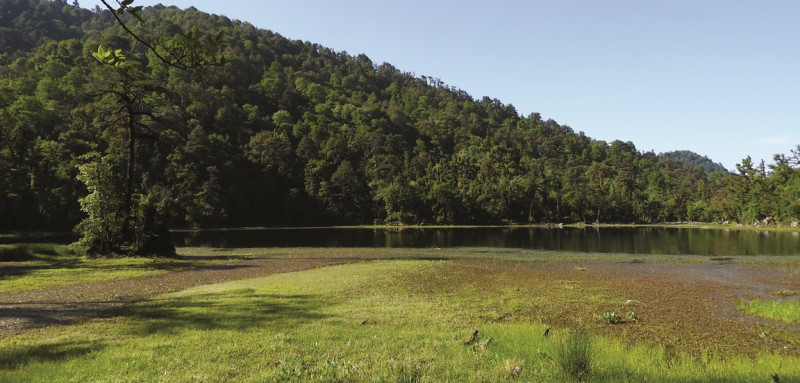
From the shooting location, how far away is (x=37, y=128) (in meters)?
101

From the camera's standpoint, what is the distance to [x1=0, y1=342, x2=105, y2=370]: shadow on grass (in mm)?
8250

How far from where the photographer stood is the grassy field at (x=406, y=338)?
719cm

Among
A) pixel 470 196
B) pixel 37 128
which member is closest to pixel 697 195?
pixel 470 196

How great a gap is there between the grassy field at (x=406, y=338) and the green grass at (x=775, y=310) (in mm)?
549

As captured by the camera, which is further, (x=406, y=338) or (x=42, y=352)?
(x=406, y=338)

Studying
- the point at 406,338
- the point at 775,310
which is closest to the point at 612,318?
the point at 775,310

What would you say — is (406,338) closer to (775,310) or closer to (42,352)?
(42,352)

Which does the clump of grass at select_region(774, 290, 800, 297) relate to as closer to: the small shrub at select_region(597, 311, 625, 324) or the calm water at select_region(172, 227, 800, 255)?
the small shrub at select_region(597, 311, 625, 324)

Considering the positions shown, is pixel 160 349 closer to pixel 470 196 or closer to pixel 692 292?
pixel 692 292

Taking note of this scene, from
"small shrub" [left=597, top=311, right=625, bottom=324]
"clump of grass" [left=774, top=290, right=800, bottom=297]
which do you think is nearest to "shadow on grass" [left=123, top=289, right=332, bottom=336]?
"small shrub" [left=597, top=311, right=625, bottom=324]

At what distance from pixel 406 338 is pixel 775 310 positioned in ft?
51.1

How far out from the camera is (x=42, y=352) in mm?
9047

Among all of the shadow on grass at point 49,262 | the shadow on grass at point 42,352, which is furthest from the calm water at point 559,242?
the shadow on grass at point 42,352

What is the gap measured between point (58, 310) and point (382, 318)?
11460 mm
